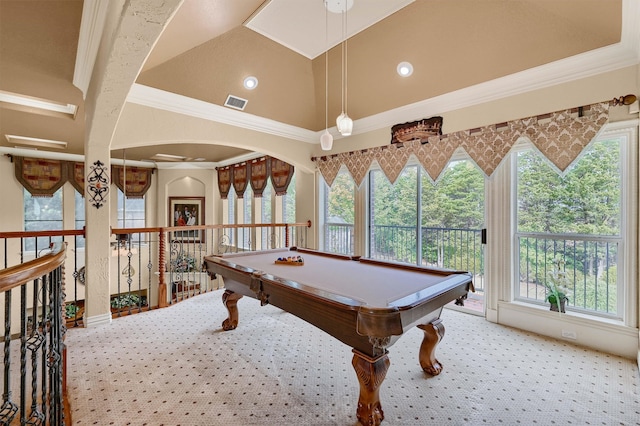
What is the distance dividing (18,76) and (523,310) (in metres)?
5.62

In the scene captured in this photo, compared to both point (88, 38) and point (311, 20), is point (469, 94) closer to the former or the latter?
point (311, 20)

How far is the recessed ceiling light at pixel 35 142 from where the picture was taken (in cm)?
526

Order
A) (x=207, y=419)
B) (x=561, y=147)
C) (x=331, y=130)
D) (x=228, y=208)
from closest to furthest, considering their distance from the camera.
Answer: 1. (x=207, y=419)
2. (x=561, y=147)
3. (x=331, y=130)
4. (x=228, y=208)

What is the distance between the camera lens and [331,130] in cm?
485

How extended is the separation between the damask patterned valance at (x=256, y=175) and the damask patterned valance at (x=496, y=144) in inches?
76.5

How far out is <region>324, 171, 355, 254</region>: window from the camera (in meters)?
4.98

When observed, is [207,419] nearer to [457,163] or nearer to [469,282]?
[469,282]

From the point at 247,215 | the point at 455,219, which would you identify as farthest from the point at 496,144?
the point at 247,215

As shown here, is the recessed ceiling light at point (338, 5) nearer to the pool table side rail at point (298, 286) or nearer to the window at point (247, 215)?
the pool table side rail at point (298, 286)

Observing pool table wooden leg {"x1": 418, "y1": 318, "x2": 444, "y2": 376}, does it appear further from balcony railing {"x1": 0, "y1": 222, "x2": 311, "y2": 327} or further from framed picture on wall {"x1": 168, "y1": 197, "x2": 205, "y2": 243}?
framed picture on wall {"x1": 168, "y1": 197, "x2": 205, "y2": 243}

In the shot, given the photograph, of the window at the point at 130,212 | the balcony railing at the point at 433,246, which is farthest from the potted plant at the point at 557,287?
the window at the point at 130,212

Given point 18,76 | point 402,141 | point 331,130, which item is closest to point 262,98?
point 331,130

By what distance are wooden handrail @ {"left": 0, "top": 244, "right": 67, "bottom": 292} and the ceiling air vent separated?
316cm

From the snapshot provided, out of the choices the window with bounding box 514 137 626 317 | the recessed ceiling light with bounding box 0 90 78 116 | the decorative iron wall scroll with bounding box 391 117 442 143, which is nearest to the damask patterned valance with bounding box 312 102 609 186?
the decorative iron wall scroll with bounding box 391 117 442 143
